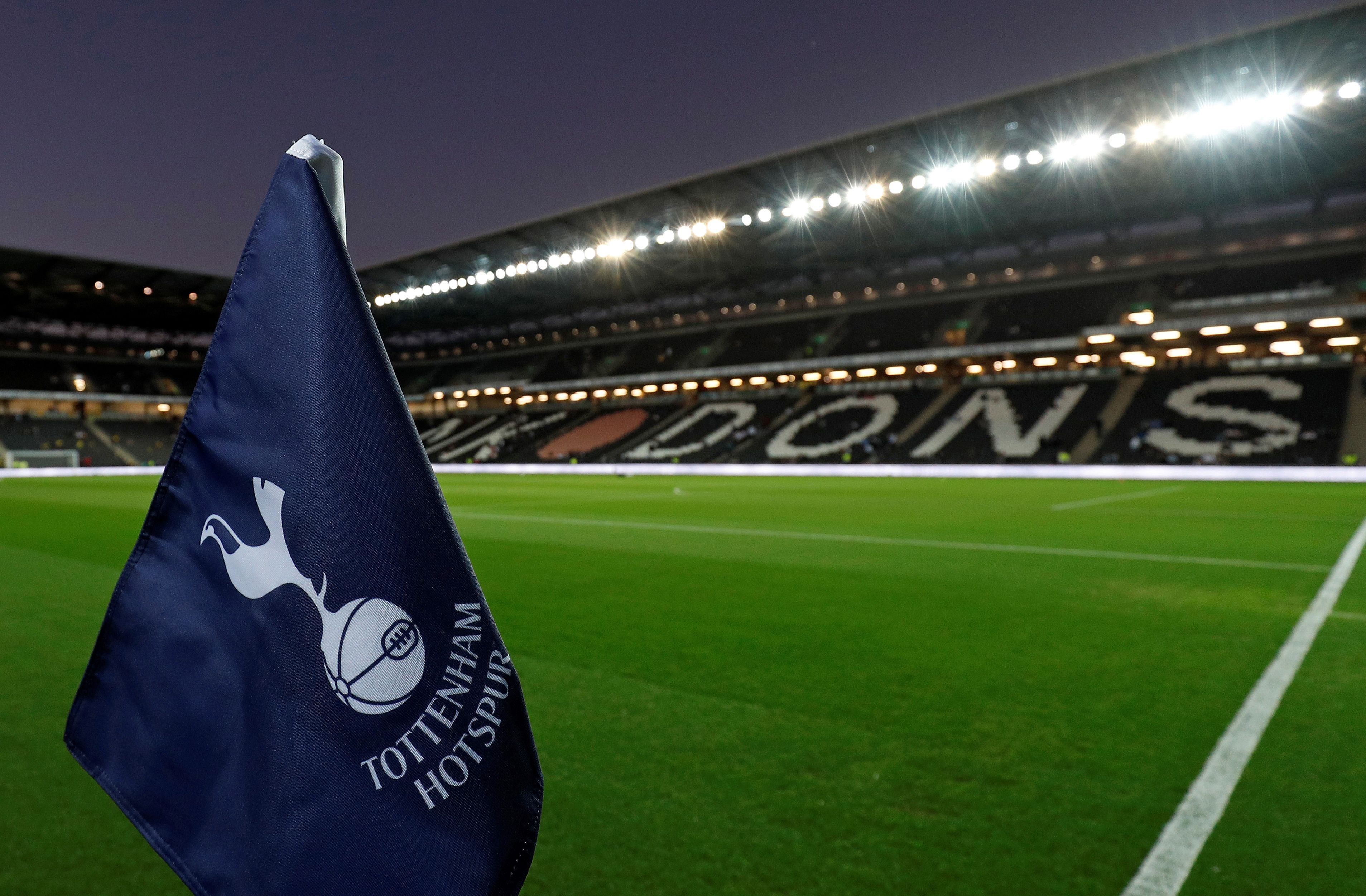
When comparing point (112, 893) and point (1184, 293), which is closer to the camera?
point (112, 893)

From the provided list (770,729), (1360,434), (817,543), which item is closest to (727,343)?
(1360,434)

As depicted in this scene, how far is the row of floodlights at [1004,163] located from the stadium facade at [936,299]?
96 millimetres

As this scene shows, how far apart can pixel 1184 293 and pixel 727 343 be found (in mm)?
23694

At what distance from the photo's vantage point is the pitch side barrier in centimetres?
2448

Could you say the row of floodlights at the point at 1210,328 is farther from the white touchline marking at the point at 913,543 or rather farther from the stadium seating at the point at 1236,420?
the white touchline marking at the point at 913,543

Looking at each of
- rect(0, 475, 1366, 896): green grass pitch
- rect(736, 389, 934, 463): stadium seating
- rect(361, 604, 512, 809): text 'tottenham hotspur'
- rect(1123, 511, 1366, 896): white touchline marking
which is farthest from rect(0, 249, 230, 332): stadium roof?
rect(1123, 511, 1366, 896): white touchline marking

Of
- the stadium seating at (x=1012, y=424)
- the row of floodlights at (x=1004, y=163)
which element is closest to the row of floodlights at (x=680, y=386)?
the stadium seating at (x=1012, y=424)

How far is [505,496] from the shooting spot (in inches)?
770

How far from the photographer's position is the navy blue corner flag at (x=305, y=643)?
0.95 meters

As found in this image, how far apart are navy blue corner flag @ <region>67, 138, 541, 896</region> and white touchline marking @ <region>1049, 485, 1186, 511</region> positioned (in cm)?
1525

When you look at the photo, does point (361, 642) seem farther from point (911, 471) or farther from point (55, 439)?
point (55, 439)

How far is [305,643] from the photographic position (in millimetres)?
992

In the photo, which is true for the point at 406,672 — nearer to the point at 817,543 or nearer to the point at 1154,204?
the point at 817,543

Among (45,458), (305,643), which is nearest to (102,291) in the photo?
(45,458)
